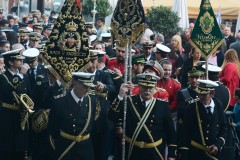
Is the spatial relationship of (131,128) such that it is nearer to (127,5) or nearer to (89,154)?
(89,154)

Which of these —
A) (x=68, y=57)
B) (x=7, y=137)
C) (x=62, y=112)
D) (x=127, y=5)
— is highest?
(x=127, y=5)

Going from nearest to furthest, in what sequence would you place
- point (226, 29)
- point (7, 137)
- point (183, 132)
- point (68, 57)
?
1. point (183, 132)
2. point (68, 57)
3. point (7, 137)
4. point (226, 29)

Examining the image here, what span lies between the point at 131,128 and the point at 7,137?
290cm

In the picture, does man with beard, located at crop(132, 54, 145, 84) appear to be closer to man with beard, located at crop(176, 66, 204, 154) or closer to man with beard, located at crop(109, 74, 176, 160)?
man with beard, located at crop(176, 66, 204, 154)

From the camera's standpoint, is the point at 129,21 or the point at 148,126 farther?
the point at 129,21

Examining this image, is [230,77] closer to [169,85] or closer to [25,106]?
[169,85]

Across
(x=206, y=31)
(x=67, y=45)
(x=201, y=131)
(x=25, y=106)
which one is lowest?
(x=201, y=131)

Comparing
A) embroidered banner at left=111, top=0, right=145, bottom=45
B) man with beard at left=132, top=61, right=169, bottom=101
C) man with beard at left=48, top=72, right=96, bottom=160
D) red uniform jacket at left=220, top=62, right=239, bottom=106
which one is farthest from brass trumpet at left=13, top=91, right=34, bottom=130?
red uniform jacket at left=220, top=62, right=239, bottom=106

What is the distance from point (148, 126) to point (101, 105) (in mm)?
1597

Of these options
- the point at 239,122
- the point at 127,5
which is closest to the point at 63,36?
the point at 127,5

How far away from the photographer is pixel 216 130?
939 centimetres

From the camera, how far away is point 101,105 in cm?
1066

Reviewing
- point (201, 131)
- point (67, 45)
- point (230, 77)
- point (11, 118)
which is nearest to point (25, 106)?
point (11, 118)

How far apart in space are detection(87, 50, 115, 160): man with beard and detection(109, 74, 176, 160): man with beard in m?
1.00
